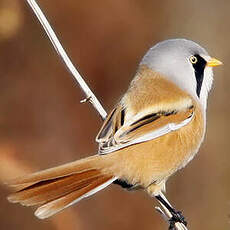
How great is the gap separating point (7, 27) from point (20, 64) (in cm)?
51

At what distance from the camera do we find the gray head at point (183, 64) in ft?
18.0

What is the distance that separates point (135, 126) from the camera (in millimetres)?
5016

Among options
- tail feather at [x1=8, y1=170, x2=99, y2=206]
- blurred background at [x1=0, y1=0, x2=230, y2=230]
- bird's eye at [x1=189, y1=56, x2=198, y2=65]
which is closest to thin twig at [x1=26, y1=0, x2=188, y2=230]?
tail feather at [x1=8, y1=170, x2=99, y2=206]

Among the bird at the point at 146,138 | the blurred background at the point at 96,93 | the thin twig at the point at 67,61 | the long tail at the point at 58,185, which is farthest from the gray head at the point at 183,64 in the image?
the blurred background at the point at 96,93

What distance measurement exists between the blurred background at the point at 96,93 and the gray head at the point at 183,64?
1.48 m

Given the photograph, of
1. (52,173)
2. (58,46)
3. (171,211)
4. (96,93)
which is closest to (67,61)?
(58,46)

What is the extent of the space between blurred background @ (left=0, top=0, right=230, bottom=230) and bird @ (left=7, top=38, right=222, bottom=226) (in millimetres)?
1524

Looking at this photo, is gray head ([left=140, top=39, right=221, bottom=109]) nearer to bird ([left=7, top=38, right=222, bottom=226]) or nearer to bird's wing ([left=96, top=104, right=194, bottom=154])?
bird ([left=7, top=38, right=222, bottom=226])

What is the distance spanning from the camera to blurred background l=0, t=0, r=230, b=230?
7.06 meters

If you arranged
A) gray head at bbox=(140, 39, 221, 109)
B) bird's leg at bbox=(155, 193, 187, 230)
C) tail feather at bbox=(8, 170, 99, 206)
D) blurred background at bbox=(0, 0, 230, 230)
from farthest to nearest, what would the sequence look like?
1. blurred background at bbox=(0, 0, 230, 230)
2. gray head at bbox=(140, 39, 221, 109)
3. bird's leg at bbox=(155, 193, 187, 230)
4. tail feather at bbox=(8, 170, 99, 206)

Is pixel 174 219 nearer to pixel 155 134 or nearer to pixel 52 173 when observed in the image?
pixel 155 134

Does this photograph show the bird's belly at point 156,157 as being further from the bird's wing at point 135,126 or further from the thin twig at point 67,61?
the thin twig at point 67,61

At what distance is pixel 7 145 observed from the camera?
22.6 ft

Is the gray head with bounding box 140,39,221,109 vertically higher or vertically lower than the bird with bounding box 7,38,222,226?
higher
